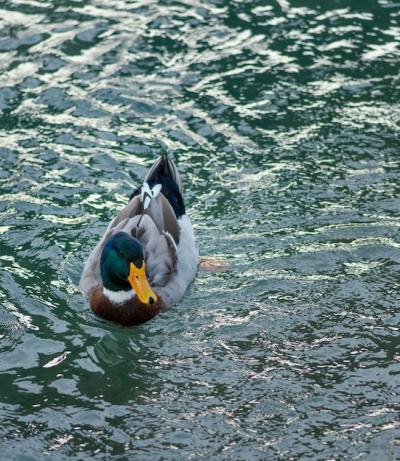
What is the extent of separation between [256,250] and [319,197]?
1393 millimetres

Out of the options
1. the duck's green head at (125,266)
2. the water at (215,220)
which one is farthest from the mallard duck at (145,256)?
the water at (215,220)

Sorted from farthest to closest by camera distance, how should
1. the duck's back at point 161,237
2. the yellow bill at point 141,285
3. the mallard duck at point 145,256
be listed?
the duck's back at point 161,237, the mallard duck at point 145,256, the yellow bill at point 141,285

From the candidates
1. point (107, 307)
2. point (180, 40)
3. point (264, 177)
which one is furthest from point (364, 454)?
point (180, 40)

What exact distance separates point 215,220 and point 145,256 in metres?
1.37

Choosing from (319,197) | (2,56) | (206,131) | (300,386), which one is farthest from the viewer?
(2,56)

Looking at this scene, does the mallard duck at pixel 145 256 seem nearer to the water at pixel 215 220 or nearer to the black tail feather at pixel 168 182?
the black tail feather at pixel 168 182

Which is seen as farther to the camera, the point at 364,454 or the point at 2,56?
the point at 2,56

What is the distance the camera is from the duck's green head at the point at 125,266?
1045 centimetres

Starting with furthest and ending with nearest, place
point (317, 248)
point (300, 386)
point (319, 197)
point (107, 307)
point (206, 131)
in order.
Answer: point (206, 131)
point (319, 197)
point (317, 248)
point (107, 307)
point (300, 386)

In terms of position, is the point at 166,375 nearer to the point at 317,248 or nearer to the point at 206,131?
the point at 317,248

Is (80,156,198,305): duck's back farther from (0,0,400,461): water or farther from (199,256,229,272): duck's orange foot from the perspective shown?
(0,0,400,461): water

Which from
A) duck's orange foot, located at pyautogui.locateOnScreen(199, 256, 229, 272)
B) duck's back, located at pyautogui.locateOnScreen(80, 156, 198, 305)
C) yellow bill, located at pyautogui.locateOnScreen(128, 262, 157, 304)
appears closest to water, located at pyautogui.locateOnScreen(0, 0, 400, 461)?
duck's orange foot, located at pyautogui.locateOnScreen(199, 256, 229, 272)

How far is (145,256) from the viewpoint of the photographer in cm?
1111

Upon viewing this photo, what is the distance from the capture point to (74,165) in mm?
13320
